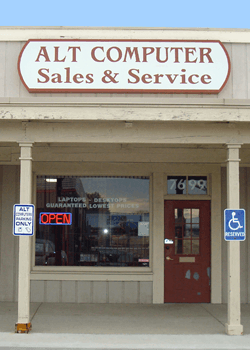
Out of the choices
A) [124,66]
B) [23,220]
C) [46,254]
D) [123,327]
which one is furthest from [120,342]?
[124,66]

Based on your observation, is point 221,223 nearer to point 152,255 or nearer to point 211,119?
point 152,255

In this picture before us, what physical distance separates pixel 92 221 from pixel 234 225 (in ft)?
10.7

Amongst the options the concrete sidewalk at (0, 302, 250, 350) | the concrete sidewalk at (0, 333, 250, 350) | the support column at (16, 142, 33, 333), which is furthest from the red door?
the support column at (16, 142, 33, 333)

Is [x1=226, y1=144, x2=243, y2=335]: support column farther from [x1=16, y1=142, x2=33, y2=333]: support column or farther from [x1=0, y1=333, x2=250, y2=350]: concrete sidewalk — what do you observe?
[x1=16, y1=142, x2=33, y2=333]: support column

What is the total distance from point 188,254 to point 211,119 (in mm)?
3345

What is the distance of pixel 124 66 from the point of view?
6.70 m

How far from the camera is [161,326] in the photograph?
6645mm

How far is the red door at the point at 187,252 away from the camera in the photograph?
27.1ft

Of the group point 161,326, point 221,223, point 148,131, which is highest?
point 148,131

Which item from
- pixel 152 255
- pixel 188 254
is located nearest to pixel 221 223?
pixel 188 254

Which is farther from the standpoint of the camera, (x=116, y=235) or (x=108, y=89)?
(x=116, y=235)

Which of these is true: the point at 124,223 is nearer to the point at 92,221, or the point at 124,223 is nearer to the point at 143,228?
the point at 143,228

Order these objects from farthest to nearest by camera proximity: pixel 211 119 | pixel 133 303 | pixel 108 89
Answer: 1. pixel 133 303
2. pixel 108 89
3. pixel 211 119

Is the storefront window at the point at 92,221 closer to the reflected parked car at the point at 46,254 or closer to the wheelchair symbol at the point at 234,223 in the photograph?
the reflected parked car at the point at 46,254
